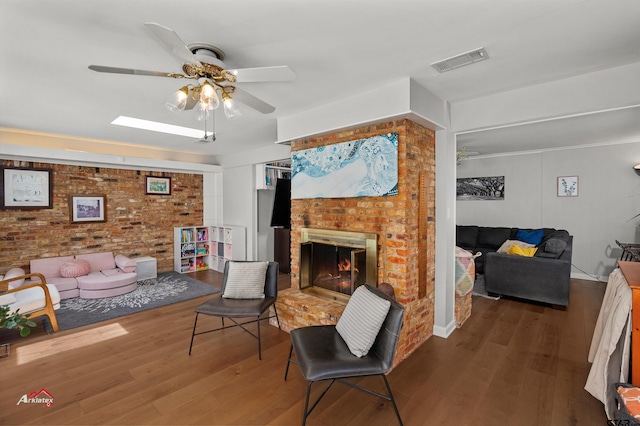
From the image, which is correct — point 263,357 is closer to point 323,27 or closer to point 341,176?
point 341,176

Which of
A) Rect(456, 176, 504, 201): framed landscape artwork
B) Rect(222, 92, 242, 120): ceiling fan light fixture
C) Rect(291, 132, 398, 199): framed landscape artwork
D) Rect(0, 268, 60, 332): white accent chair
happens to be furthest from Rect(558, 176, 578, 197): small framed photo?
Rect(0, 268, 60, 332): white accent chair

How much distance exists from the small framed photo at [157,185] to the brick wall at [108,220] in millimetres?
76

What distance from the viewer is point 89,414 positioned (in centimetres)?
201

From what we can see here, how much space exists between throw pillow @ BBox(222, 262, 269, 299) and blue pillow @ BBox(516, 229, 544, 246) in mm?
4815

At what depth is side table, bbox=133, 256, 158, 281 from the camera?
5.40 meters

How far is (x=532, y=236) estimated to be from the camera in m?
5.36

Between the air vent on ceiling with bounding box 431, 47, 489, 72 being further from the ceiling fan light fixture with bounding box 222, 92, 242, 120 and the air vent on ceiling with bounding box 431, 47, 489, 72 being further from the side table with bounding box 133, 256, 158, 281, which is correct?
the side table with bounding box 133, 256, 158, 281

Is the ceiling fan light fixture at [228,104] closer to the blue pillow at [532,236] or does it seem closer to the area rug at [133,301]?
the area rug at [133,301]

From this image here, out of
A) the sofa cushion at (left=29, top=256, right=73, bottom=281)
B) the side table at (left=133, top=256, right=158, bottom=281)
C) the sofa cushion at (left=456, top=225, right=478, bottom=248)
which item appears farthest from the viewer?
the sofa cushion at (left=456, top=225, right=478, bottom=248)

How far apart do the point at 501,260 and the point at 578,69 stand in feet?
9.06

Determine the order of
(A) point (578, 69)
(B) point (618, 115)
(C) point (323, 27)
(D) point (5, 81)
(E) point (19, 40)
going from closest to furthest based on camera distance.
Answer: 1. (C) point (323, 27)
2. (E) point (19, 40)
3. (A) point (578, 69)
4. (D) point (5, 81)
5. (B) point (618, 115)

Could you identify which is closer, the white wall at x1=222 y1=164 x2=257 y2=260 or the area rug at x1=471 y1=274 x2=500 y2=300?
the area rug at x1=471 y1=274 x2=500 y2=300

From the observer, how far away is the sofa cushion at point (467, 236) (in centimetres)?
616

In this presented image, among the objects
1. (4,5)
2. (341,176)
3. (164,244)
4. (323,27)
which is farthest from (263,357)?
(164,244)
